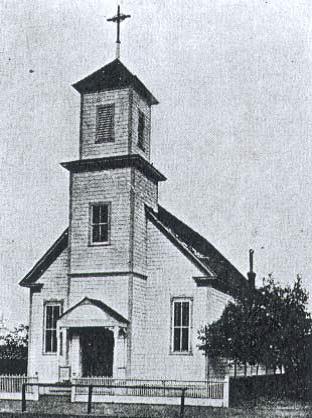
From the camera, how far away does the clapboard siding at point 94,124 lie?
27625 millimetres

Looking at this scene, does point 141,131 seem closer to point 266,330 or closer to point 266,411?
point 266,330

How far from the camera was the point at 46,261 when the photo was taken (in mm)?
29453

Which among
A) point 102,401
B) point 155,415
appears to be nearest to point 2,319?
point 102,401

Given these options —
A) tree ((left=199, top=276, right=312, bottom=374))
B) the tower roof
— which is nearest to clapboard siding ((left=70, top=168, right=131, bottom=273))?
the tower roof

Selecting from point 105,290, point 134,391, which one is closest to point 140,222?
point 105,290

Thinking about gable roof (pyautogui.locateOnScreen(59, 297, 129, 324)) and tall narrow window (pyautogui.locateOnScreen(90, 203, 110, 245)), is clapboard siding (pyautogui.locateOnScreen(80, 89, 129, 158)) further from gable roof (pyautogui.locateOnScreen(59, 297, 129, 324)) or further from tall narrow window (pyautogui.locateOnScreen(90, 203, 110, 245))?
gable roof (pyautogui.locateOnScreen(59, 297, 129, 324))

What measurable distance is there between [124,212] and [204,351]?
5968mm

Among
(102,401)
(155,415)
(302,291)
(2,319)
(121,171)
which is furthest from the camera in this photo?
(2,319)

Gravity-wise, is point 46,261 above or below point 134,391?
above

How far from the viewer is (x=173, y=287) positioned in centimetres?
2728

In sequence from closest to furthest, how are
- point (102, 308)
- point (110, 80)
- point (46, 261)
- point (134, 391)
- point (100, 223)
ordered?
point (134, 391)
point (102, 308)
point (100, 223)
point (110, 80)
point (46, 261)

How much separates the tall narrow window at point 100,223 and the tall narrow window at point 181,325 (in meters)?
3.69

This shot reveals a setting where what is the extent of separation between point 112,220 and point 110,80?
563cm

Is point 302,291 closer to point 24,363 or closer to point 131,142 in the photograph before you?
point 131,142
